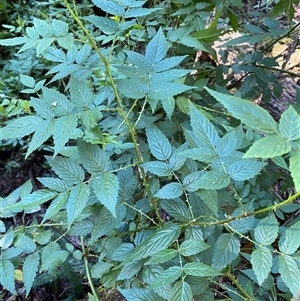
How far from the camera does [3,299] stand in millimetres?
1866

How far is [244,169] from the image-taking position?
75 cm

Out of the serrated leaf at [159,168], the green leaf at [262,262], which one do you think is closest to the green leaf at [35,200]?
the serrated leaf at [159,168]

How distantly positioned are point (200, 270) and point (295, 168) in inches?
13.6

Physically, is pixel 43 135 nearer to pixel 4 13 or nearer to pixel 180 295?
pixel 180 295

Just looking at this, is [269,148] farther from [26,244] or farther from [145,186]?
[26,244]

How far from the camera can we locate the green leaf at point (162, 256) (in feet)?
2.53

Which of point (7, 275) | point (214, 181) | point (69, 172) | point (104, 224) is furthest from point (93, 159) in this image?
point (7, 275)

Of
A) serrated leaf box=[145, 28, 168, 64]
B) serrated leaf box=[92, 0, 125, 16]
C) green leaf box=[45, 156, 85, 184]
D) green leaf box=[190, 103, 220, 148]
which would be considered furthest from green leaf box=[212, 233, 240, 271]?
serrated leaf box=[92, 0, 125, 16]

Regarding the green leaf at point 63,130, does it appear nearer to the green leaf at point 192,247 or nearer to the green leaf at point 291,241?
the green leaf at point 192,247

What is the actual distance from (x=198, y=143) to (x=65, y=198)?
32cm

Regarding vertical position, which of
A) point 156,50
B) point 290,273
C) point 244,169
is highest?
point 156,50

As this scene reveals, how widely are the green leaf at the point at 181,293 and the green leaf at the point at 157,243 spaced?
8 centimetres

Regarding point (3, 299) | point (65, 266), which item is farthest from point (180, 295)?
point (3, 299)

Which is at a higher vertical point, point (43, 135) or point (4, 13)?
point (43, 135)
